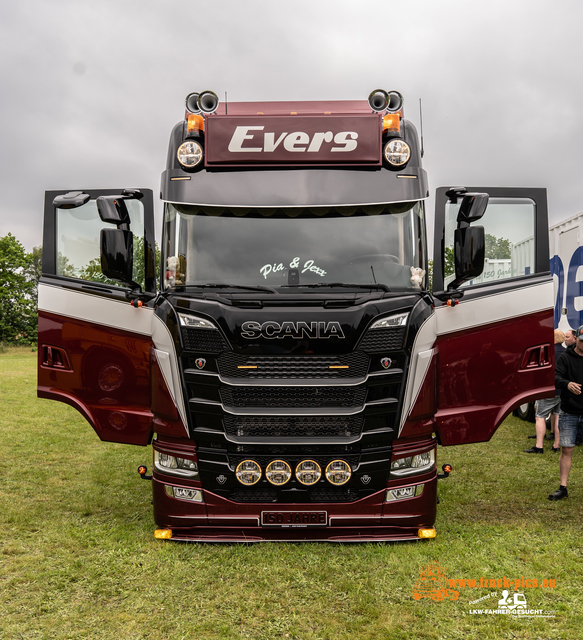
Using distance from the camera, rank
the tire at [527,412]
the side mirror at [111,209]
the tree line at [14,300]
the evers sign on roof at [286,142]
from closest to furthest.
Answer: the side mirror at [111,209]
the evers sign on roof at [286,142]
the tire at [527,412]
the tree line at [14,300]

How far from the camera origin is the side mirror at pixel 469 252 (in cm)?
468

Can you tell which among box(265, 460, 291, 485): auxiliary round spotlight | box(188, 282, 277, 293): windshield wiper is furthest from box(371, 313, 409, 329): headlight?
box(265, 460, 291, 485): auxiliary round spotlight

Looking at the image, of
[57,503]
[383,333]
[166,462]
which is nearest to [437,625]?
[383,333]

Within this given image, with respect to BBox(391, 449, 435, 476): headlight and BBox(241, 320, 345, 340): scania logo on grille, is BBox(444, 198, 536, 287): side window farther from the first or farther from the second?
BBox(391, 449, 435, 476): headlight

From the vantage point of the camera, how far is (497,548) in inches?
193

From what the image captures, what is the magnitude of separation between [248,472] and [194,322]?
1254 mm

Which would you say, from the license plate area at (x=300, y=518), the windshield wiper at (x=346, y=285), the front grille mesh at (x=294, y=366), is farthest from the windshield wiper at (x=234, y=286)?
the license plate area at (x=300, y=518)

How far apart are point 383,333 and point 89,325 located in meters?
2.62

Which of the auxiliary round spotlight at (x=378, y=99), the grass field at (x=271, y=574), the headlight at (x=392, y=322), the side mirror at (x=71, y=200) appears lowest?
the grass field at (x=271, y=574)

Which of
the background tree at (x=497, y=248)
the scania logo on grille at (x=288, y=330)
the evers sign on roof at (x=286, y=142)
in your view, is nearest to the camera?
the scania logo on grille at (x=288, y=330)

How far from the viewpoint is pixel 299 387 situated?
4.51 m

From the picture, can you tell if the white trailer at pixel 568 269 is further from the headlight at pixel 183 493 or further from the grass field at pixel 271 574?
the headlight at pixel 183 493

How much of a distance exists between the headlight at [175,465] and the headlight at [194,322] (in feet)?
3.61

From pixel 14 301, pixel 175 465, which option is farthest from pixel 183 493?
pixel 14 301
